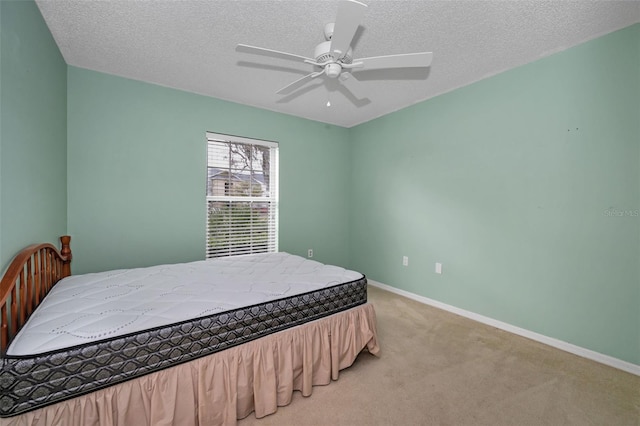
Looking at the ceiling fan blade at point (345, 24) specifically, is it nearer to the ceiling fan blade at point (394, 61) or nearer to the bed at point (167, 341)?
the ceiling fan blade at point (394, 61)

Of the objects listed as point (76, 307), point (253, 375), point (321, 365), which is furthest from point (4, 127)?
point (321, 365)

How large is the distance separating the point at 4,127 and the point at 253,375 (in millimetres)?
1806

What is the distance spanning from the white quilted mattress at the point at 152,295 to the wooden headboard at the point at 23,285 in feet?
0.24

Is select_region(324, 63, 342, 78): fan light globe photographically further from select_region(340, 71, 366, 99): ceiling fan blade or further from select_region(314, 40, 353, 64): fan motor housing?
select_region(340, 71, 366, 99): ceiling fan blade

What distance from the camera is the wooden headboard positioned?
1.23 m

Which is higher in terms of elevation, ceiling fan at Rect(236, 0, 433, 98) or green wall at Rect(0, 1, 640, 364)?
ceiling fan at Rect(236, 0, 433, 98)

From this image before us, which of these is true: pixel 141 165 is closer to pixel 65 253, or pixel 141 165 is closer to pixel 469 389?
pixel 65 253

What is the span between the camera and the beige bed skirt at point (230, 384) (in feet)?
3.87

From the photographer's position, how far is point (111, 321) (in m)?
1.33

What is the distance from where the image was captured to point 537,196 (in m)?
2.42

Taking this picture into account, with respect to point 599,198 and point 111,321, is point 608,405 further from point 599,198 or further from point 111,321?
point 111,321

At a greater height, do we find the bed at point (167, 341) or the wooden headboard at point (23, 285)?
the wooden headboard at point (23, 285)

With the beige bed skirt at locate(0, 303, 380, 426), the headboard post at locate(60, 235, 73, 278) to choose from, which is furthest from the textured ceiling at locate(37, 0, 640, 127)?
the beige bed skirt at locate(0, 303, 380, 426)

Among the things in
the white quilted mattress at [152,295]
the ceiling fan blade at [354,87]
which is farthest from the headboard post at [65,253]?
the ceiling fan blade at [354,87]
